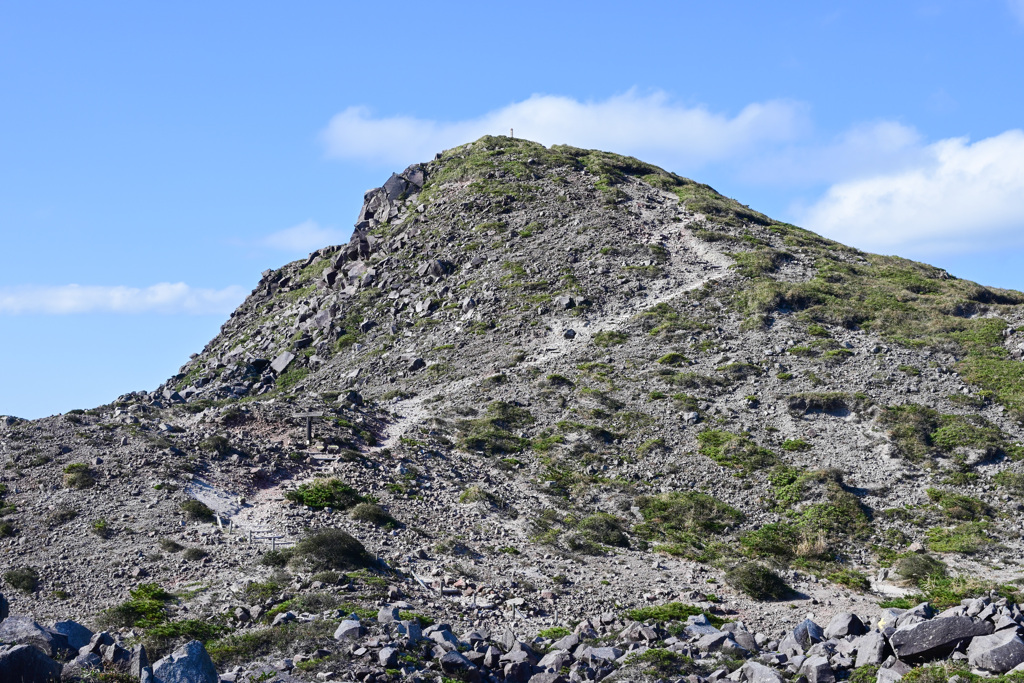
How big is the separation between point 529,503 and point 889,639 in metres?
19.9

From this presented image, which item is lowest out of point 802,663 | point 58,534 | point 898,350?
point 802,663

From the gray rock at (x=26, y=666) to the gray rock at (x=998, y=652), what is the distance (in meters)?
21.4

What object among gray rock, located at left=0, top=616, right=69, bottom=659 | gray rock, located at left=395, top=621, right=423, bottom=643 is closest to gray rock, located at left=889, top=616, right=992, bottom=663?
gray rock, located at left=395, top=621, right=423, bottom=643

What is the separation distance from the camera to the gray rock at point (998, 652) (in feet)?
66.4

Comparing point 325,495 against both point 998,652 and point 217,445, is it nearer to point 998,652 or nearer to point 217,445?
point 217,445

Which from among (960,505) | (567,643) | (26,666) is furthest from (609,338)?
(26,666)

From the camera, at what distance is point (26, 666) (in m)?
17.1

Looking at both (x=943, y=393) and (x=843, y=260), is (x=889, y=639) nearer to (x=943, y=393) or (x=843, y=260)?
(x=943, y=393)

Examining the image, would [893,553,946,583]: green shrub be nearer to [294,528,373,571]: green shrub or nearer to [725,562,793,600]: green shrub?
[725,562,793,600]: green shrub

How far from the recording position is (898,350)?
56062mm

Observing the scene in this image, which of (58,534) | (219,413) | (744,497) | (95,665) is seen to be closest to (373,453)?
(219,413)

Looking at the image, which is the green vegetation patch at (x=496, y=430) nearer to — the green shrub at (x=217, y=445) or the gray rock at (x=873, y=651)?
the green shrub at (x=217, y=445)

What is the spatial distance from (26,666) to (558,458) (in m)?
32.2

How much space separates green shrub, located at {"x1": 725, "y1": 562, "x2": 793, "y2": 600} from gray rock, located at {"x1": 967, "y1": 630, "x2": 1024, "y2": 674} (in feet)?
33.7
